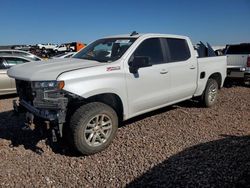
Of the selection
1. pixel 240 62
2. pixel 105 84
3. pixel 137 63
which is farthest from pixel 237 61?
pixel 105 84

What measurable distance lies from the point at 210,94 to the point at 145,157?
12.0 ft

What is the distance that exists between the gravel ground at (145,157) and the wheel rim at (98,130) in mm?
218

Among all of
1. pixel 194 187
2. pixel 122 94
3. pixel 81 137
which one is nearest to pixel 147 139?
pixel 122 94

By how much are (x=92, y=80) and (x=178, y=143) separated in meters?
1.83

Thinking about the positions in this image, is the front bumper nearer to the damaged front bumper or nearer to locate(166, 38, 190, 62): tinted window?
the damaged front bumper

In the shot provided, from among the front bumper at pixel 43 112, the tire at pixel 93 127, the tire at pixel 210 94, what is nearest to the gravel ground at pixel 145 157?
the tire at pixel 93 127

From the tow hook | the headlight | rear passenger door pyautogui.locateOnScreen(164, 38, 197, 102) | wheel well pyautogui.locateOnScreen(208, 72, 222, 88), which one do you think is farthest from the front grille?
wheel well pyautogui.locateOnScreen(208, 72, 222, 88)

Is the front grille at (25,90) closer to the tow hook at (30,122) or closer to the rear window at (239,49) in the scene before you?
the tow hook at (30,122)

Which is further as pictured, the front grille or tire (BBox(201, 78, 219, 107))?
tire (BBox(201, 78, 219, 107))

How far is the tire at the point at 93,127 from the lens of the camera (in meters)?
4.32

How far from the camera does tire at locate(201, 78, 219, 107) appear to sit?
7.27 m

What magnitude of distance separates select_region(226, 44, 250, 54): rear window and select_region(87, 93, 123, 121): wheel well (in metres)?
7.67

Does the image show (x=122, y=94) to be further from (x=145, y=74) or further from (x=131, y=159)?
(x=131, y=159)

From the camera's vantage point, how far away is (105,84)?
459cm
